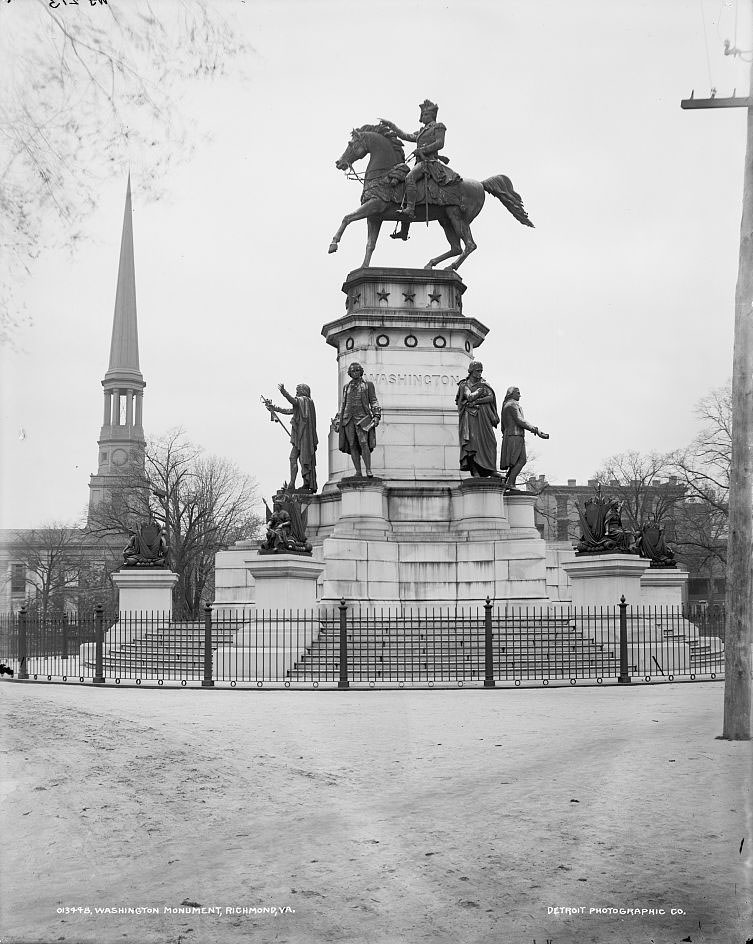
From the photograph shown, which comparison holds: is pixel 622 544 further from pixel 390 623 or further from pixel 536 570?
pixel 390 623

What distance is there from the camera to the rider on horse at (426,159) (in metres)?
29.8

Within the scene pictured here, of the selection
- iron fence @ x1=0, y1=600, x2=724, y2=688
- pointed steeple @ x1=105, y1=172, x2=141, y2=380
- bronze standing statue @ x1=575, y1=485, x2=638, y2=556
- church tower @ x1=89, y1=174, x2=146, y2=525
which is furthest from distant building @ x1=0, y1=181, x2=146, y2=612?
pointed steeple @ x1=105, y1=172, x2=141, y2=380

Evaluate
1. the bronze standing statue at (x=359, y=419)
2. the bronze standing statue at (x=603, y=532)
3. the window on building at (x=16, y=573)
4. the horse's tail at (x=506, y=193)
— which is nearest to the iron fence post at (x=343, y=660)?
the window on building at (x=16, y=573)

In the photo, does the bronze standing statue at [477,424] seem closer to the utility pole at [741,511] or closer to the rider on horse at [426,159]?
the rider on horse at [426,159]

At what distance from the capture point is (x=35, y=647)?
26.1 m

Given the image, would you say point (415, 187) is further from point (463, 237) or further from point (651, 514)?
point (651, 514)

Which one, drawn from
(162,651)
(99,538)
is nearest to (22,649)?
(162,651)

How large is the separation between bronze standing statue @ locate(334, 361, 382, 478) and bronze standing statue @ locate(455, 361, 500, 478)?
6.61 feet

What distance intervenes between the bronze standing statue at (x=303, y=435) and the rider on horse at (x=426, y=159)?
5741mm

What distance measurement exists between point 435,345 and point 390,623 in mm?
9431

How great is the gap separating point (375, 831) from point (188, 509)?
4534cm

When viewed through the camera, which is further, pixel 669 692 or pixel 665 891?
pixel 669 692

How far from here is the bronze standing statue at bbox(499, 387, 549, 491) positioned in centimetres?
2747

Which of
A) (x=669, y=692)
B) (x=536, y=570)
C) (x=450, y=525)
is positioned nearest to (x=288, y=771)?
(x=669, y=692)
